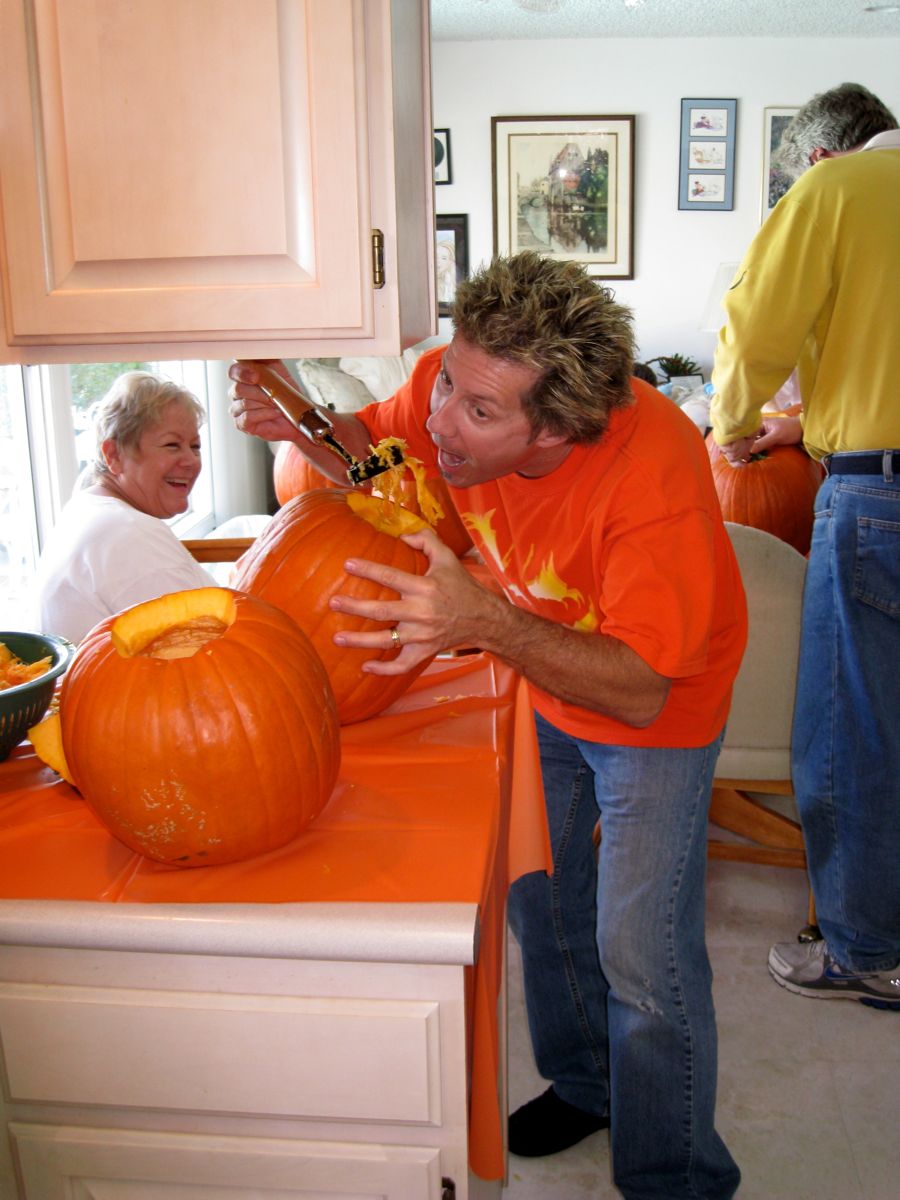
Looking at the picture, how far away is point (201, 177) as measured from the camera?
1.13m

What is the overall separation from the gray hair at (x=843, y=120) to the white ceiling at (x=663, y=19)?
319 cm

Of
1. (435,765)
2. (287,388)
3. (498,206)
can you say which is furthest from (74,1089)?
(498,206)

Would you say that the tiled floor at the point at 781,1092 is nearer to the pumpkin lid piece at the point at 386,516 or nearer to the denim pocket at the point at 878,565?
the denim pocket at the point at 878,565

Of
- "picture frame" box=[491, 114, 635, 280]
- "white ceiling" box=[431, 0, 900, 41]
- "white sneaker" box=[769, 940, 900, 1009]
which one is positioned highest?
"white ceiling" box=[431, 0, 900, 41]

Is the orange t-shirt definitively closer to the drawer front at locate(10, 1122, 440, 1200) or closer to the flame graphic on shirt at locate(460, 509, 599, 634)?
the flame graphic on shirt at locate(460, 509, 599, 634)

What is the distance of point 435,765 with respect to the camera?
121 centimetres

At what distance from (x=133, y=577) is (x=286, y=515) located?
68 cm

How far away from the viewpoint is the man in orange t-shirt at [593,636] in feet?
3.99

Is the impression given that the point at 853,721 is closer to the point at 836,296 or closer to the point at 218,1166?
the point at 836,296

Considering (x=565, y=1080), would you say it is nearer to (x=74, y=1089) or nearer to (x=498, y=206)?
(x=74, y=1089)

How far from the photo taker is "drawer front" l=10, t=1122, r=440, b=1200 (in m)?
1.00

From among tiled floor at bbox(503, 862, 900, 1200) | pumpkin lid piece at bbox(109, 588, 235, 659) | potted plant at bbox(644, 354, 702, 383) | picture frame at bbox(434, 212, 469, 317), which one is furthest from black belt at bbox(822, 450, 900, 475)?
picture frame at bbox(434, 212, 469, 317)

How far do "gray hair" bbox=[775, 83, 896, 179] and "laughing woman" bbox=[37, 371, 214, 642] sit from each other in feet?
4.60

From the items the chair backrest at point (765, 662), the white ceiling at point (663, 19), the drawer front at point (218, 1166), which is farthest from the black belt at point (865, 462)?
the white ceiling at point (663, 19)
